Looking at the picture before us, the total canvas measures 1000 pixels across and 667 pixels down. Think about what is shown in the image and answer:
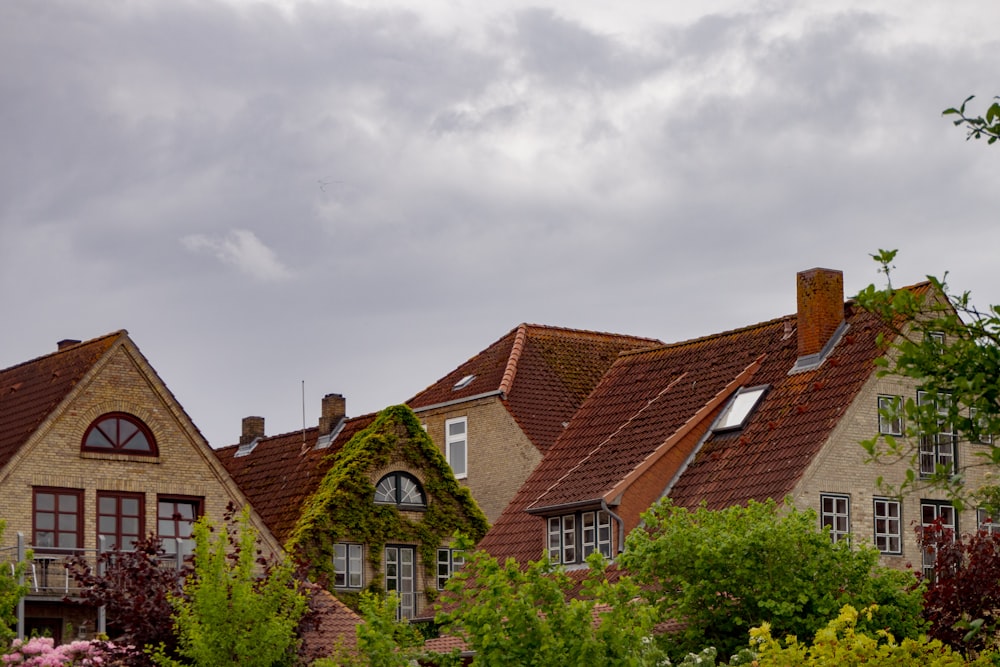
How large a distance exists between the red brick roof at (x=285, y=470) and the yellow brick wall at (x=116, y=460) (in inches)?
179

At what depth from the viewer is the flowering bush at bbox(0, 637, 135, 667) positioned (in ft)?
80.9

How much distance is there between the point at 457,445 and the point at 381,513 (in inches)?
230

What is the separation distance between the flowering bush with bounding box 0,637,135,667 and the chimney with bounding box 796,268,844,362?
708 inches

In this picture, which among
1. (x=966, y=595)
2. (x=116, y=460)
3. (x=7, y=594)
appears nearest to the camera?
(x=7, y=594)

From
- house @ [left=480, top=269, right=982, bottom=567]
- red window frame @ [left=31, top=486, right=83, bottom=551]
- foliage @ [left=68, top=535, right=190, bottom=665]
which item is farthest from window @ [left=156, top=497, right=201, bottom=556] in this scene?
foliage @ [left=68, top=535, right=190, bottom=665]

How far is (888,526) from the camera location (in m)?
36.1

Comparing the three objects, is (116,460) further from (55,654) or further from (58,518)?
(55,654)

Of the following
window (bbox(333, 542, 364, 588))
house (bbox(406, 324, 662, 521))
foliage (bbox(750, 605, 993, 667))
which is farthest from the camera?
house (bbox(406, 324, 662, 521))

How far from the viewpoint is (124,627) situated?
2481 centimetres

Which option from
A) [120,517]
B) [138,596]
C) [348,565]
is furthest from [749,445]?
[138,596]

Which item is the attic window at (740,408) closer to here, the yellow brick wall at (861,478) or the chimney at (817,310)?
the chimney at (817,310)

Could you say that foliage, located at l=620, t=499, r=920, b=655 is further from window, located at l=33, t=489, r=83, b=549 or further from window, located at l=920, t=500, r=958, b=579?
window, located at l=33, t=489, r=83, b=549

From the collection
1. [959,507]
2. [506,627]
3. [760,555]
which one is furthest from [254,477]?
[959,507]

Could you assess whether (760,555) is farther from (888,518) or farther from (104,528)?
(104,528)
